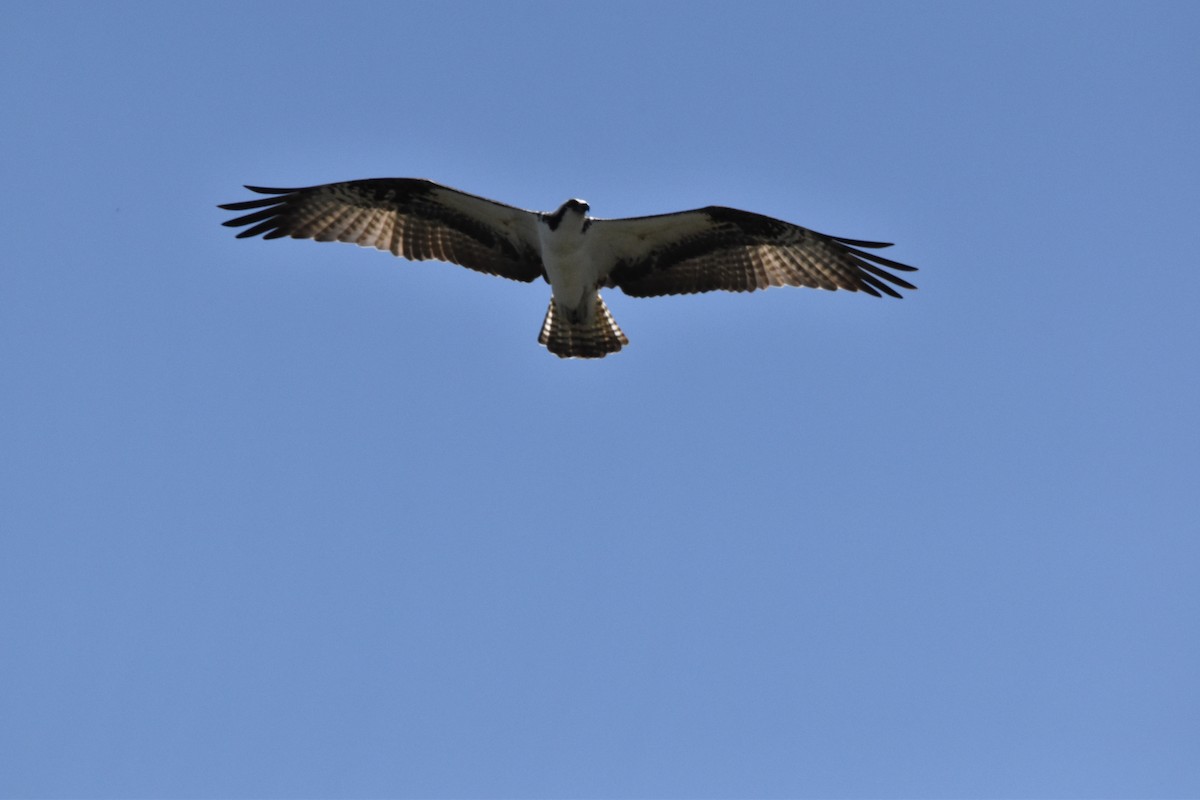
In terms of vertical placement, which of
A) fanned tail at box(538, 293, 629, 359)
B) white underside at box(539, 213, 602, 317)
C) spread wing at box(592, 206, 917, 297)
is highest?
spread wing at box(592, 206, 917, 297)

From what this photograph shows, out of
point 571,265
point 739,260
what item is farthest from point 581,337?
point 739,260

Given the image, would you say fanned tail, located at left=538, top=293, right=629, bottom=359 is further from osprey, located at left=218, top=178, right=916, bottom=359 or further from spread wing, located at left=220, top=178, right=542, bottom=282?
spread wing, located at left=220, top=178, right=542, bottom=282

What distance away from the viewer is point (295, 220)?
496 inches

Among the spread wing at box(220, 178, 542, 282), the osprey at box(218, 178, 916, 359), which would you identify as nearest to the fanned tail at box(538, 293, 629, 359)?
the osprey at box(218, 178, 916, 359)

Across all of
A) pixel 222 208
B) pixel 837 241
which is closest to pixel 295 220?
pixel 222 208

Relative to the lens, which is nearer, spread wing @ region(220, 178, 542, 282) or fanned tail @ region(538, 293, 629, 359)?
spread wing @ region(220, 178, 542, 282)

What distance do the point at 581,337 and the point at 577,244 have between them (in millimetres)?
1114

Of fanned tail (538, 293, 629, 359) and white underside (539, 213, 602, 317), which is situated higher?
white underside (539, 213, 602, 317)

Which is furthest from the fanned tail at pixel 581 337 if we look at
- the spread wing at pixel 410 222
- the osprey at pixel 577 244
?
the spread wing at pixel 410 222

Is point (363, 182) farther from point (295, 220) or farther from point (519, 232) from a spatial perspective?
point (519, 232)

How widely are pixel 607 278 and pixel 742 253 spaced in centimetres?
131

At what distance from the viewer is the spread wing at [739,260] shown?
42.5 ft

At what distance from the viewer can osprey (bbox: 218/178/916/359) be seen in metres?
12.5

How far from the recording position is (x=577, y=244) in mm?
12430
